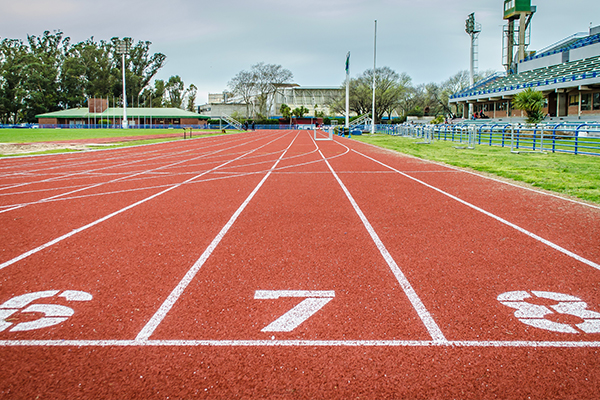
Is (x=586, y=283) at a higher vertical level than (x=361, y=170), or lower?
lower

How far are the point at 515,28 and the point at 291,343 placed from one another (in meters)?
73.0

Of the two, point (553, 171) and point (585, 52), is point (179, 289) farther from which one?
point (585, 52)

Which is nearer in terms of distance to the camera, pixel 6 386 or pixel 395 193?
pixel 6 386

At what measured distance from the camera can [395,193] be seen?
394 inches

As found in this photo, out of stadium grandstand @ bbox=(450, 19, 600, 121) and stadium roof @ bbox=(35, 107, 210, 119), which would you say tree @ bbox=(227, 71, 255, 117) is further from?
stadium grandstand @ bbox=(450, 19, 600, 121)

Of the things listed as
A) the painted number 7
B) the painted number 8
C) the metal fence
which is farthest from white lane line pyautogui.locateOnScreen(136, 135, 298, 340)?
the metal fence

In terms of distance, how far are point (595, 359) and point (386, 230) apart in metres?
3.75

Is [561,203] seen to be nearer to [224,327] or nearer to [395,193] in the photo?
[395,193]

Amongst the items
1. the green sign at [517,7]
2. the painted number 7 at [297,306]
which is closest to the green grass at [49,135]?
the painted number 7 at [297,306]

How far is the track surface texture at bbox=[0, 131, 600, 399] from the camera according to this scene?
2924mm

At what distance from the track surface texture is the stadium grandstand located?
38066mm

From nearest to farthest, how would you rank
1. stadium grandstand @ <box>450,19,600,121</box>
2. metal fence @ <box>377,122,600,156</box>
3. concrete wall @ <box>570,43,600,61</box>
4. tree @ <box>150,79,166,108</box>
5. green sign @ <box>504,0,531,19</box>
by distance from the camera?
metal fence @ <box>377,122,600,156</box>
stadium grandstand @ <box>450,19,600,121</box>
concrete wall @ <box>570,43,600,61</box>
green sign @ <box>504,0,531,19</box>
tree @ <box>150,79,166,108</box>

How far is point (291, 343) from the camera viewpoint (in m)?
3.37

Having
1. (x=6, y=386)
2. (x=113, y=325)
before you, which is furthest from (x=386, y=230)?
(x=6, y=386)
